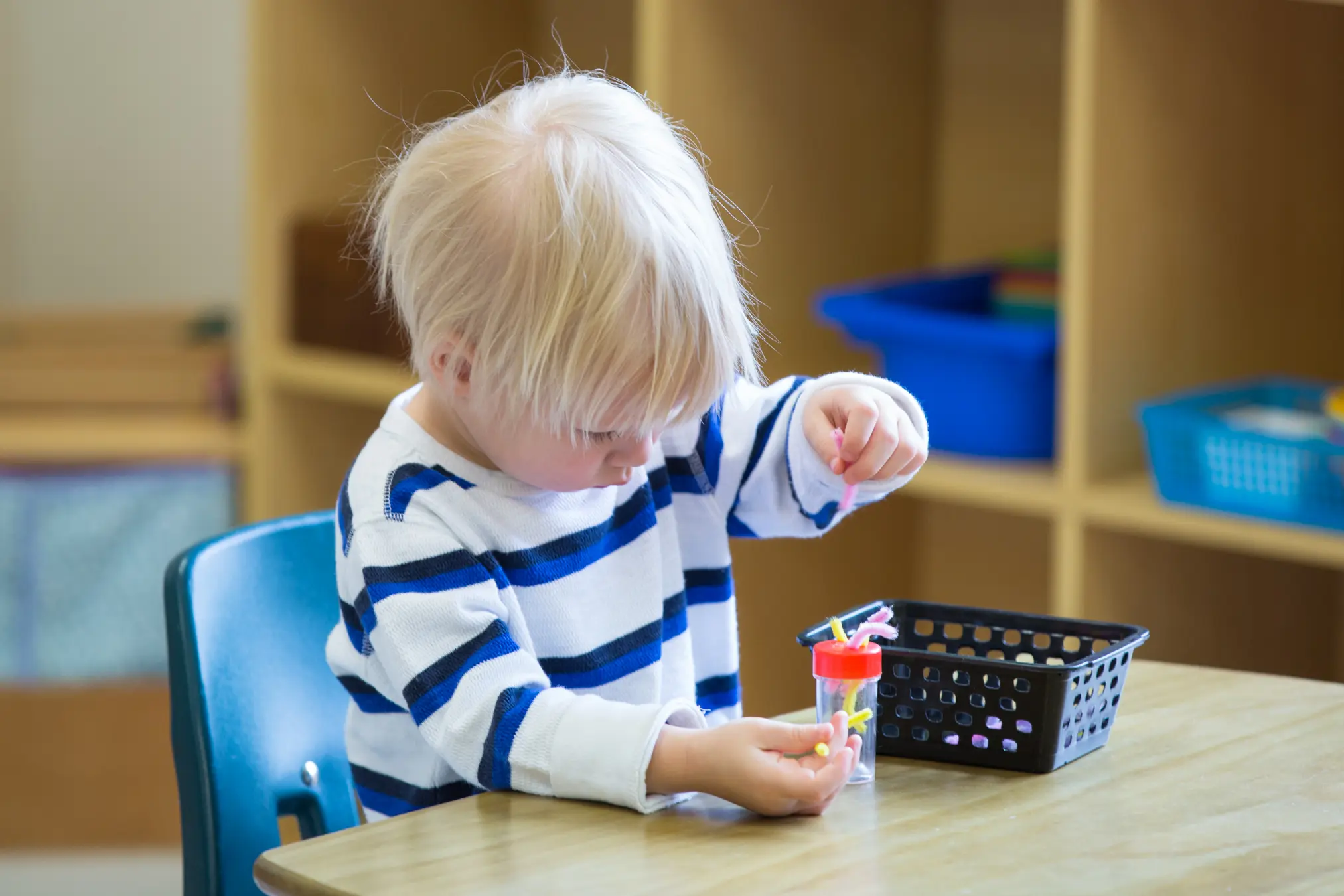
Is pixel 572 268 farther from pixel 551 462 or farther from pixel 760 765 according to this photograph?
pixel 760 765

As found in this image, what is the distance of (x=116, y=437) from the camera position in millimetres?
2131

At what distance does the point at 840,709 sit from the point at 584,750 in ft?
0.44

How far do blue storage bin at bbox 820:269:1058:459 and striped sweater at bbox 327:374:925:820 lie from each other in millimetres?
596

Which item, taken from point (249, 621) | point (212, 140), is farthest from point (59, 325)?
point (249, 621)

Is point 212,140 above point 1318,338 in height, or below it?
above

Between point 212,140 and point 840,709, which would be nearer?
point 840,709

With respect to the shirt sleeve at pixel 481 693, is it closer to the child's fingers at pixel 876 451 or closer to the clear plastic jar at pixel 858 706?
the clear plastic jar at pixel 858 706

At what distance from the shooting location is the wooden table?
699 mm

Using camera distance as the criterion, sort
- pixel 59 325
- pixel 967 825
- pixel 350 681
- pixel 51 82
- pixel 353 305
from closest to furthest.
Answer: pixel 967 825 < pixel 350 681 < pixel 353 305 < pixel 59 325 < pixel 51 82

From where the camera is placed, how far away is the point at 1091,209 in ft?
4.86

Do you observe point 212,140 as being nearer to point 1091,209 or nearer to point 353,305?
point 353,305

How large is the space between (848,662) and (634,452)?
161 mm

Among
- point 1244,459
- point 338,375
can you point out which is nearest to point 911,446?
point 1244,459

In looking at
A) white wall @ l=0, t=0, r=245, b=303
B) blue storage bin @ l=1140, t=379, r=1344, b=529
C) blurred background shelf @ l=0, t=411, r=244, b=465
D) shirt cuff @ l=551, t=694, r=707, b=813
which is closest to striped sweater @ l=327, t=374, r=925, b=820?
shirt cuff @ l=551, t=694, r=707, b=813
